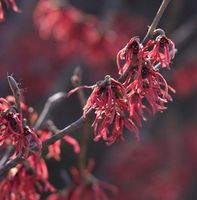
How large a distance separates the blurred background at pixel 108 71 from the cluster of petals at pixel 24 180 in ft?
7.46

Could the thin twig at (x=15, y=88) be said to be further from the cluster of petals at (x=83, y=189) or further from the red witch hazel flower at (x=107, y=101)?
the cluster of petals at (x=83, y=189)

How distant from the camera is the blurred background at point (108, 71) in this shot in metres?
4.42

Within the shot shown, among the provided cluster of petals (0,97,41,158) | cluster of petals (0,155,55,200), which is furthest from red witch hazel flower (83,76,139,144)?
cluster of petals (0,155,55,200)

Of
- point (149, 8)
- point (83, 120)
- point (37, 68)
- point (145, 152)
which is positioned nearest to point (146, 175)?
point (145, 152)

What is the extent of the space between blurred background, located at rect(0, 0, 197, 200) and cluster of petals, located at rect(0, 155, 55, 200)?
89.6 inches

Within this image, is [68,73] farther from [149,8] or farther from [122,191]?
[149,8]

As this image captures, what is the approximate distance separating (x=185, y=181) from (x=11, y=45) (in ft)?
6.63

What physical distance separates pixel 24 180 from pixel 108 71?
10.5 ft

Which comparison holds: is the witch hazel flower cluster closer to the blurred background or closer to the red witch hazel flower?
the red witch hazel flower

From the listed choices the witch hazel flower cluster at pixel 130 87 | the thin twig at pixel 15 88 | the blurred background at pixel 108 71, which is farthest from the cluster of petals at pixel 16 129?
the blurred background at pixel 108 71

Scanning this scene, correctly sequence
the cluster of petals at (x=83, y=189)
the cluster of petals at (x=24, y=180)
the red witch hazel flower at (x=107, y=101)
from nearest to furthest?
the red witch hazel flower at (x=107, y=101)
the cluster of petals at (x=24, y=180)
the cluster of petals at (x=83, y=189)

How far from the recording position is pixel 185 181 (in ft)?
18.3

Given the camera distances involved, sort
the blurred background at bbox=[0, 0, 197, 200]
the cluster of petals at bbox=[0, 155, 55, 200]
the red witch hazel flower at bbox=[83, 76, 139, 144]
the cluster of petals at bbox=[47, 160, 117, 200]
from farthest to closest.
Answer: the blurred background at bbox=[0, 0, 197, 200] < the cluster of petals at bbox=[47, 160, 117, 200] < the cluster of petals at bbox=[0, 155, 55, 200] < the red witch hazel flower at bbox=[83, 76, 139, 144]

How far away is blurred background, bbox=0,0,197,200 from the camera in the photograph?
4.42 m
